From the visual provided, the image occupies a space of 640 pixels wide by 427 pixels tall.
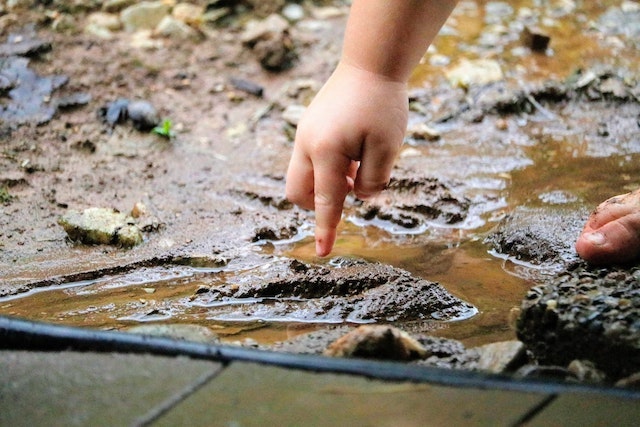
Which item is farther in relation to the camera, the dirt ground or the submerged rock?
the dirt ground

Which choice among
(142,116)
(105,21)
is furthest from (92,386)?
(105,21)

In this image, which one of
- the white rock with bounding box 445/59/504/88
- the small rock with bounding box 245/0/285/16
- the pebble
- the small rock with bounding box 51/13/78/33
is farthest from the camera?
the small rock with bounding box 245/0/285/16

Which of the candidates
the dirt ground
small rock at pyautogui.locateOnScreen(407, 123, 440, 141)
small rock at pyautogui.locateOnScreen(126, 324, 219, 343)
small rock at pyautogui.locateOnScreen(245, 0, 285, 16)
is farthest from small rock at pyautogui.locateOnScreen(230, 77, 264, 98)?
small rock at pyautogui.locateOnScreen(126, 324, 219, 343)

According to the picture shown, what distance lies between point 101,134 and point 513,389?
2.50 m

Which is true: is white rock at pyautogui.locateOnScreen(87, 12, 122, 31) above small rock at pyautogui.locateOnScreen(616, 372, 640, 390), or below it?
above

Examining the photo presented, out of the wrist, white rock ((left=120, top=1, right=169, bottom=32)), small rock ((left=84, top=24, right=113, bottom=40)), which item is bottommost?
small rock ((left=84, top=24, right=113, bottom=40))

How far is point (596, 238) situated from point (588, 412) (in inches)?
31.6

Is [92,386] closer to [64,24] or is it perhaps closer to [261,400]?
[261,400]

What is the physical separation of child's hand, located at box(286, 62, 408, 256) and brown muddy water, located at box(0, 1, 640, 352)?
15.5 inches

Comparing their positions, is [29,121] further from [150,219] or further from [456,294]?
[456,294]

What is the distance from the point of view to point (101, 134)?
10.2 ft

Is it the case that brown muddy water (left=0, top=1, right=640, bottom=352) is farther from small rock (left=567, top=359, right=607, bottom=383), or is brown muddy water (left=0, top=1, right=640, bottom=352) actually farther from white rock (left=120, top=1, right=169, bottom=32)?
white rock (left=120, top=1, right=169, bottom=32)

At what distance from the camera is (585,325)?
138 centimetres

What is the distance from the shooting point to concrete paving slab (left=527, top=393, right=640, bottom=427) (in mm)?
1042
